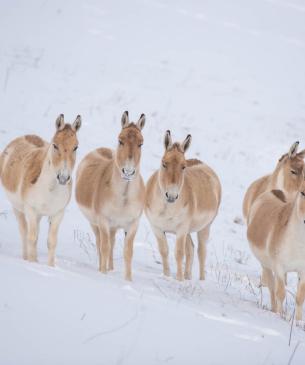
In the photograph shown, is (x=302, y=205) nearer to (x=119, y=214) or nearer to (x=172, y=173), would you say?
(x=172, y=173)

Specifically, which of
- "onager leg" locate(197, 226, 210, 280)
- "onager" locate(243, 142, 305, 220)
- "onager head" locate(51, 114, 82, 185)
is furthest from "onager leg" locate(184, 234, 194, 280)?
"onager head" locate(51, 114, 82, 185)

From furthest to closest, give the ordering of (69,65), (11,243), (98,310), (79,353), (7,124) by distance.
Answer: (69,65)
(7,124)
(11,243)
(98,310)
(79,353)

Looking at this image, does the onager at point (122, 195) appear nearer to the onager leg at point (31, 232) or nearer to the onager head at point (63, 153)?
the onager head at point (63, 153)

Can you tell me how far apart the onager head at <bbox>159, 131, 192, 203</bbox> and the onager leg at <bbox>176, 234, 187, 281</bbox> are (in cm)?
68

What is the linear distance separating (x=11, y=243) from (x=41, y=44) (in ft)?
32.9

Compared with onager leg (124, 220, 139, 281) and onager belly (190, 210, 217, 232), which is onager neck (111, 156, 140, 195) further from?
onager belly (190, 210, 217, 232)

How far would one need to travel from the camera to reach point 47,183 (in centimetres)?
702

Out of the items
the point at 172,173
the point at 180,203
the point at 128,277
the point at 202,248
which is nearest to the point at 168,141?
the point at 172,173

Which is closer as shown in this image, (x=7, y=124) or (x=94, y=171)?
(x=94, y=171)

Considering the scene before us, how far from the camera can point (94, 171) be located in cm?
861

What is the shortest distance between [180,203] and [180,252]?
0.66 m

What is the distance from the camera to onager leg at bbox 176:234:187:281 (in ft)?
27.3

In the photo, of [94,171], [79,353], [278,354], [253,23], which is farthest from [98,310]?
[253,23]

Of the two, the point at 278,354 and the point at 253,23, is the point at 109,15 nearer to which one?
the point at 253,23
